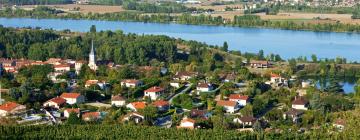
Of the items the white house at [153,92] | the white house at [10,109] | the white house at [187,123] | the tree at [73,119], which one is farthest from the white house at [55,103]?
the white house at [187,123]

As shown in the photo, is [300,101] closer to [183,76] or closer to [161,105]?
[161,105]

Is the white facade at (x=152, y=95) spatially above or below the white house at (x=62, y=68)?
below

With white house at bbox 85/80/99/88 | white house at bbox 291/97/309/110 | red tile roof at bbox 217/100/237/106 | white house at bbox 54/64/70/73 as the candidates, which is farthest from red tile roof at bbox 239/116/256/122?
white house at bbox 54/64/70/73

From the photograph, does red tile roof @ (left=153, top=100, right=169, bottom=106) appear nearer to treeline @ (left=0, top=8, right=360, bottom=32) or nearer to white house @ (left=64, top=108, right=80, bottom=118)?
white house @ (left=64, top=108, right=80, bottom=118)

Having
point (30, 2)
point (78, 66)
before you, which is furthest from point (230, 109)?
point (30, 2)

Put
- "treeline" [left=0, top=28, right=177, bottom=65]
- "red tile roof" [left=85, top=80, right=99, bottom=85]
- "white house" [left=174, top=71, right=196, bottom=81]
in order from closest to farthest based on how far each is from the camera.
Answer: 1. "red tile roof" [left=85, top=80, right=99, bottom=85]
2. "white house" [left=174, top=71, right=196, bottom=81]
3. "treeline" [left=0, top=28, right=177, bottom=65]

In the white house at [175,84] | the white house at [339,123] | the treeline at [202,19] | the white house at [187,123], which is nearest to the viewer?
the white house at [339,123]

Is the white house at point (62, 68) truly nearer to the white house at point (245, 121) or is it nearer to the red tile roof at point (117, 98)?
the red tile roof at point (117, 98)
